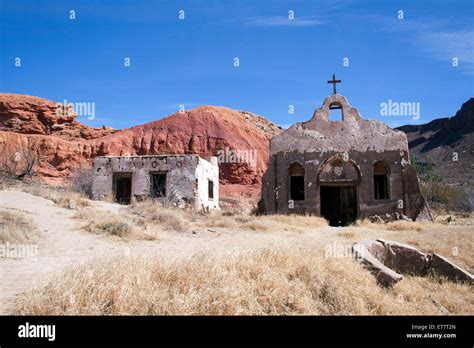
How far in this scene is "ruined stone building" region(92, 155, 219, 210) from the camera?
20.7 meters

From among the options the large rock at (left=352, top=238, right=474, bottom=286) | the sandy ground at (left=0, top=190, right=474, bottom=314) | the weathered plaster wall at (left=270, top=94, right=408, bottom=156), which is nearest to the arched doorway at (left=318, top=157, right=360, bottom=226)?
the weathered plaster wall at (left=270, top=94, right=408, bottom=156)

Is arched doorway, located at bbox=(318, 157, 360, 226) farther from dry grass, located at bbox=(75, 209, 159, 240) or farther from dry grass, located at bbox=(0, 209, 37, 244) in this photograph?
dry grass, located at bbox=(0, 209, 37, 244)

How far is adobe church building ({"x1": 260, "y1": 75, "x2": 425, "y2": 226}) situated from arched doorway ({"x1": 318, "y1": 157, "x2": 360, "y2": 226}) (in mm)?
49

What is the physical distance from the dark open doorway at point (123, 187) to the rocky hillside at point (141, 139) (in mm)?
18209

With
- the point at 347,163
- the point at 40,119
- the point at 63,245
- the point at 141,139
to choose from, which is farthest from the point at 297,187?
the point at 40,119

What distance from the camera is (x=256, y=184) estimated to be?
4450 centimetres

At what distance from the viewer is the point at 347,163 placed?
19812 mm

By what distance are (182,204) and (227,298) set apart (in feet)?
52.7

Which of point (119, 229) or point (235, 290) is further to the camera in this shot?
point (119, 229)

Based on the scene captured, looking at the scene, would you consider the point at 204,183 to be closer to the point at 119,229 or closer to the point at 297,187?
the point at 297,187

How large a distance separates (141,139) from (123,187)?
90.3ft
